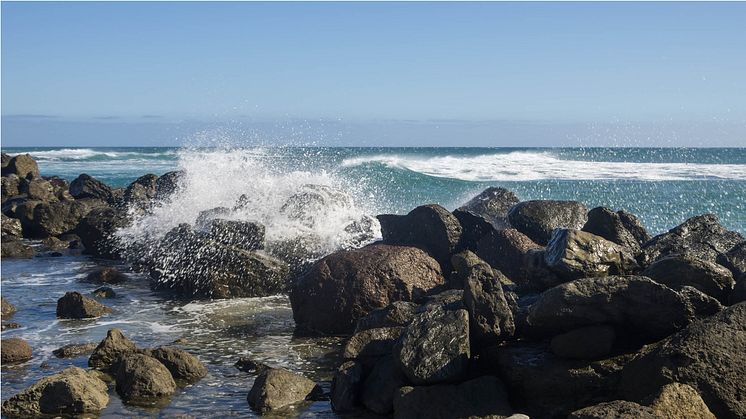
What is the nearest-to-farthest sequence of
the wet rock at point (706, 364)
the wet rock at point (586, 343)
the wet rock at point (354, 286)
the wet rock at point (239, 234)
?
1. the wet rock at point (706, 364)
2. the wet rock at point (586, 343)
3. the wet rock at point (354, 286)
4. the wet rock at point (239, 234)

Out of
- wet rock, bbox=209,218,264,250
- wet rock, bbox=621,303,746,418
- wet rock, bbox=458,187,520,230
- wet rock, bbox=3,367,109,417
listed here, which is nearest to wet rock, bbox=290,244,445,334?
wet rock, bbox=3,367,109,417

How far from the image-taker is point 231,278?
36.5ft

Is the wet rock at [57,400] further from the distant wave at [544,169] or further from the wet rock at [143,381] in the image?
the distant wave at [544,169]

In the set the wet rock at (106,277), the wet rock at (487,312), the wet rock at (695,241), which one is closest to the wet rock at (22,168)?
the wet rock at (106,277)

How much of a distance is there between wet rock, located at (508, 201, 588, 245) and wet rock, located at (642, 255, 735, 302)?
382 cm

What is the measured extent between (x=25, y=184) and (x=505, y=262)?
62.8 feet

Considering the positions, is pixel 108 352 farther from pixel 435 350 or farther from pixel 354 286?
pixel 435 350

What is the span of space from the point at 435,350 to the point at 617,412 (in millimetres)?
1843

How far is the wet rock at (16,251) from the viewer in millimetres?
15586

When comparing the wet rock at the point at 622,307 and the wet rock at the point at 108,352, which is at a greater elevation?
the wet rock at the point at 622,307

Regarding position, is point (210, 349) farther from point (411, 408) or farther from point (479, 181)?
point (479, 181)

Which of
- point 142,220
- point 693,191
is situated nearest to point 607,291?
point 142,220

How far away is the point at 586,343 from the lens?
19.9 feet

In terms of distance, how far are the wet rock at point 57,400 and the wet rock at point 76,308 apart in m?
3.47
